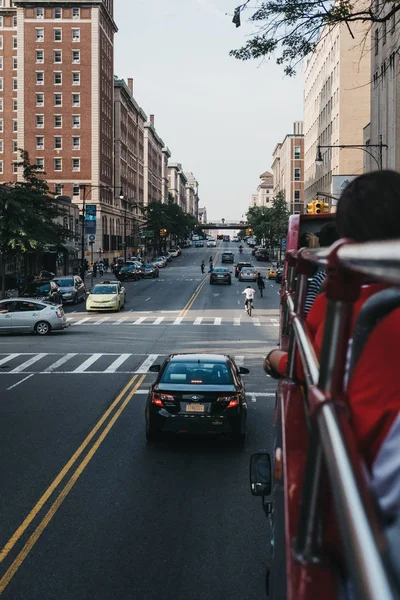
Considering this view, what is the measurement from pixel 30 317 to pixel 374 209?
32.1 metres

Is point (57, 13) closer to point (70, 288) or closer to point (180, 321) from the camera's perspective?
point (70, 288)

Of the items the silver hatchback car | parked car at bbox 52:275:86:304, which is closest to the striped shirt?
the silver hatchback car

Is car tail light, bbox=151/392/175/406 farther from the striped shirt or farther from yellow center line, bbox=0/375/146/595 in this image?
the striped shirt

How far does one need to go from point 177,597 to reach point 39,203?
4293 centimetres

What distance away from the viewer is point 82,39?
308ft

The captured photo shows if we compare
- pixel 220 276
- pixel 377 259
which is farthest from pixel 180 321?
pixel 377 259

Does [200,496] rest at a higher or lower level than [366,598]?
lower

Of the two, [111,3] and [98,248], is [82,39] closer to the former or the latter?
[111,3]

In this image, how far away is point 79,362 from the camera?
24359mm

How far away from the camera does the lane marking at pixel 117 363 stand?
2252 centimetres

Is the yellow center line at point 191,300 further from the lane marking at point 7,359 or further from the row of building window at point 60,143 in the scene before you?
the row of building window at point 60,143

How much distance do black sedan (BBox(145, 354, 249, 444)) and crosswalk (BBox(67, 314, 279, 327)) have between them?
22978 mm

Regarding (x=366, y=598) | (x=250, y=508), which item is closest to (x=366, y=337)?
(x=366, y=598)

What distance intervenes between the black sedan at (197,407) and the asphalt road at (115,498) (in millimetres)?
417
